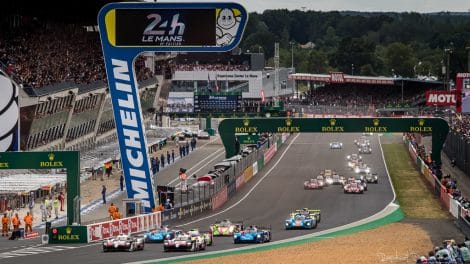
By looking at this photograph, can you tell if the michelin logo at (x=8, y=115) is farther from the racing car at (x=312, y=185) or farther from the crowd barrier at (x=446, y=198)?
the crowd barrier at (x=446, y=198)

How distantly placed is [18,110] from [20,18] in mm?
17367

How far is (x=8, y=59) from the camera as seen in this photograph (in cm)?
7475

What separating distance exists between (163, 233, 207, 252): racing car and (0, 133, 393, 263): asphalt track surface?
0.38 m

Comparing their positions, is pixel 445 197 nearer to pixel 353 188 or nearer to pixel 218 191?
pixel 353 188

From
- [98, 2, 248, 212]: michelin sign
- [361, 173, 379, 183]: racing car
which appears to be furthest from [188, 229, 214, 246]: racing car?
[361, 173, 379, 183]: racing car

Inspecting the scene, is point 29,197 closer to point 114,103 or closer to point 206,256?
point 114,103

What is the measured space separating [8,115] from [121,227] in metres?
19.2

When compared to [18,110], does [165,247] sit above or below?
below

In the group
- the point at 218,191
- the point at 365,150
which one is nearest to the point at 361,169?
the point at 218,191

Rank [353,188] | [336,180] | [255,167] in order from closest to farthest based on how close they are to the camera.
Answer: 1. [353,188]
2. [336,180]
3. [255,167]

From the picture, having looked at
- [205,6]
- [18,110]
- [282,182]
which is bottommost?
[282,182]

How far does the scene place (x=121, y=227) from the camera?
52250 mm

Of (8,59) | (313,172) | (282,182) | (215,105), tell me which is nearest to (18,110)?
(8,59)

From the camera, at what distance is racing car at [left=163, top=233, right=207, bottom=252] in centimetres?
4719
